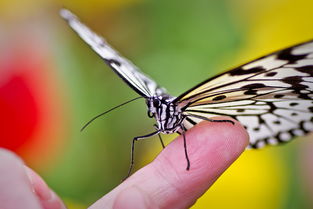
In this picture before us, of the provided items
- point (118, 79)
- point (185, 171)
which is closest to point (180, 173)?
point (185, 171)

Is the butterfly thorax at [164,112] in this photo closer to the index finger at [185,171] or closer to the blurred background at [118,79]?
the index finger at [185,171]

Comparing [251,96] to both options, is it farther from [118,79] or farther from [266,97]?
[118,79]

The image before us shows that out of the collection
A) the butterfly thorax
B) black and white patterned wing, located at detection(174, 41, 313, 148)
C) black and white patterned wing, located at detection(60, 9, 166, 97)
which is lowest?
black and white patterned wing, located at detection(174, 41, 313, 148)

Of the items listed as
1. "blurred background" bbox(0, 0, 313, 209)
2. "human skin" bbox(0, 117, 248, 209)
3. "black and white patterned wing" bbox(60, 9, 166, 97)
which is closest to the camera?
"human skin" bbox(0, 117, 248, 209)

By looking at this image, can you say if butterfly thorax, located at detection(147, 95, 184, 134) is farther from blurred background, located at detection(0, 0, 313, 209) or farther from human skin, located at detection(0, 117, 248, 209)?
blurred background, located at detection(0, 0, 313, 209)

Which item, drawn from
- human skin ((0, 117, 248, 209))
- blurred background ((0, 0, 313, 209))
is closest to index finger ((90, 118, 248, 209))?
human skin ((0, 117, 248, 209))

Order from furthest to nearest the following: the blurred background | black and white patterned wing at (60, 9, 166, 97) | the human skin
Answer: the blurred background → black and white patterned wing at (60, 9, 166, 97) → the human skin
